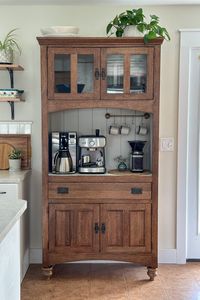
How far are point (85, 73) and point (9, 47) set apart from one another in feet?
2.68

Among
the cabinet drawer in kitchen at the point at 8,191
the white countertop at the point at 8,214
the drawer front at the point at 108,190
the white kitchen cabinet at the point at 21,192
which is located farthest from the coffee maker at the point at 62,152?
the white countertop at the point at 8,214

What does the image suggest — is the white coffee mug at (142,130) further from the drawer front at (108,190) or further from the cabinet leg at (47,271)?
the cabinet leg at (47,271)

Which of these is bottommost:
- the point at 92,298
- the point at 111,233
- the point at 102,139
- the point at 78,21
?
the point at 92,298

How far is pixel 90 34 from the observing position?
3.60 metres

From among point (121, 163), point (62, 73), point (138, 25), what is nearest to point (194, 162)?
point (121, 163)

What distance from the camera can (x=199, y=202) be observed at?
376 centimetres

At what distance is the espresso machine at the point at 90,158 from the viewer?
3359 millimetres

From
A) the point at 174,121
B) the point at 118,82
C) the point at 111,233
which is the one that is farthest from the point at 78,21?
the point at 111,233

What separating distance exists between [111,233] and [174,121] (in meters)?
1.22

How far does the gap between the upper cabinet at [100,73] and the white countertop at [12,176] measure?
0.72m

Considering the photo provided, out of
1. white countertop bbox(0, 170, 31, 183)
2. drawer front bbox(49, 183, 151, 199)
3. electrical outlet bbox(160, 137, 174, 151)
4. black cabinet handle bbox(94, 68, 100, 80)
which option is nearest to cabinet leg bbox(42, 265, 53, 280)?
drawer front bbox(49, 183, 151, 199)

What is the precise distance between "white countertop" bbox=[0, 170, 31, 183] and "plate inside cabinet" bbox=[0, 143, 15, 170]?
0.09m

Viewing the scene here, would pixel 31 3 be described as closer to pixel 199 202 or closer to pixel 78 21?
pixel 78 21

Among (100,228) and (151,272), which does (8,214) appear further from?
(151,272)
